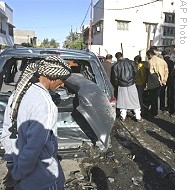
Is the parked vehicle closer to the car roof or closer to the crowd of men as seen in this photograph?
the car roof

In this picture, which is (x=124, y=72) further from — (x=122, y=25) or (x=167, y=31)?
(x=167, y=31)

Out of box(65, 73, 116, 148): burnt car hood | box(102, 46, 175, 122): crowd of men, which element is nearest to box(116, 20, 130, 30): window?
box(102, 46, 175, 122): crowd of men

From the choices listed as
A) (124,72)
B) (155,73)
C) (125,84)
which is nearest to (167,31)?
(155,73)

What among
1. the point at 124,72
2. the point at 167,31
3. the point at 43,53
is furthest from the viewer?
the point at 167,31

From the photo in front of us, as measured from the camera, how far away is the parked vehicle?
13.0 ft

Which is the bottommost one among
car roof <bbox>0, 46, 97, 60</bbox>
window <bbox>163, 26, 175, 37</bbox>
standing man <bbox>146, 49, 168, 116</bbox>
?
standing man <bbox>146, 49, 168, 116</bbox>

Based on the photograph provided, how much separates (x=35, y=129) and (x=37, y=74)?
1.47 feet

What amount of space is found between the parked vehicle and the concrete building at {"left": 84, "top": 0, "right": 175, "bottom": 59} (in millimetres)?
27564

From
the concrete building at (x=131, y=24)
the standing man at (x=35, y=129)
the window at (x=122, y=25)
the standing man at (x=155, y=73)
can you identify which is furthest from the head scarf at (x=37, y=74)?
the window at (x=122, y=25)

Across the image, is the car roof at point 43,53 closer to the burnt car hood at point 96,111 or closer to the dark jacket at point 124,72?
the burnt car hood at point 96,111

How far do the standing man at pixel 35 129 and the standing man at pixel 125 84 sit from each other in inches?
198

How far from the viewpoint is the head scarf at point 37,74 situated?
2.24 metres

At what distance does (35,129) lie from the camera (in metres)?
2.03
